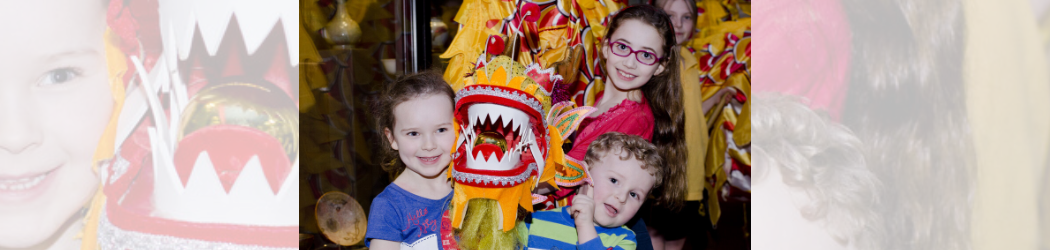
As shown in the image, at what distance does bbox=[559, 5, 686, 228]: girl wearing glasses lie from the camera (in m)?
2.05

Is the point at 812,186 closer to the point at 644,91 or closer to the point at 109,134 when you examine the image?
the point at 644,91

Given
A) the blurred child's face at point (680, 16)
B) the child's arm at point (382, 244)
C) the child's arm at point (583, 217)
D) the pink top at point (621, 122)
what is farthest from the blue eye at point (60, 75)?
the blurred child's face at point (680, 16)

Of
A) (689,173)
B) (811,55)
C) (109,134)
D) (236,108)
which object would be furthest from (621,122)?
(109,134)

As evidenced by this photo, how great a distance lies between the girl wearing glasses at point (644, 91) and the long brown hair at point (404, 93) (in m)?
0.41

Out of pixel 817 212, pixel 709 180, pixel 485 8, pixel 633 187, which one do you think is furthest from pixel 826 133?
pixel 709 180

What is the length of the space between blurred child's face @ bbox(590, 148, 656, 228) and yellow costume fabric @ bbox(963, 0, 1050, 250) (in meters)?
0.93

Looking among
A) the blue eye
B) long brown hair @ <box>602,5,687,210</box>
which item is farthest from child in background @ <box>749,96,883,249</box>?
the blue eye

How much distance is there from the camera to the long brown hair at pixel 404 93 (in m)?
1.77

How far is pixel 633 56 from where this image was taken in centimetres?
206

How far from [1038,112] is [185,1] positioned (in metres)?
2.53

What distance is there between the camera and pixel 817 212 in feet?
7.29

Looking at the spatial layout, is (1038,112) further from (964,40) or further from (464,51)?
(464,51)

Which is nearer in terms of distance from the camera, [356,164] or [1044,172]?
[1044,172]

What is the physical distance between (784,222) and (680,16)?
116cm
